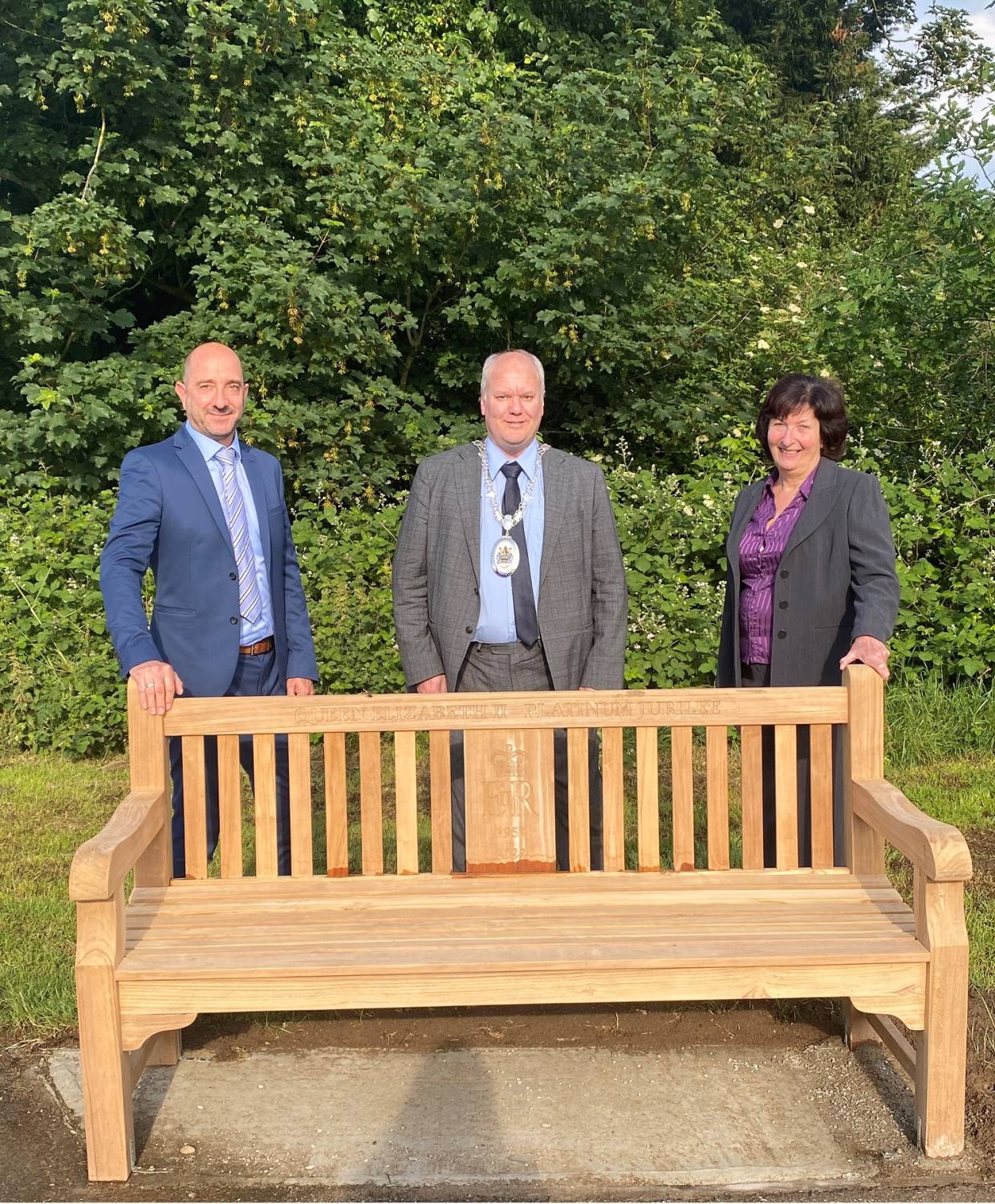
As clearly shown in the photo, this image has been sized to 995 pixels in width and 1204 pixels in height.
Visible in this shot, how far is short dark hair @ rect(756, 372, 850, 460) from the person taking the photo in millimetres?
3887

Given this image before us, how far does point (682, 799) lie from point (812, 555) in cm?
86

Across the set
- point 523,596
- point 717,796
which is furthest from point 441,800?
point 717,796

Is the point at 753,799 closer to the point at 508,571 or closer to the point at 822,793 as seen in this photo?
the point at 822,793

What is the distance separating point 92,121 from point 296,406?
2.66 meters

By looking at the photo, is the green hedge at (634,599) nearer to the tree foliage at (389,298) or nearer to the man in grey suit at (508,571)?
the tree foliage at (389,298)

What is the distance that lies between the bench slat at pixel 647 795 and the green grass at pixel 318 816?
1.22 meters

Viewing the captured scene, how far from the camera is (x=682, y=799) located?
362 centimetres

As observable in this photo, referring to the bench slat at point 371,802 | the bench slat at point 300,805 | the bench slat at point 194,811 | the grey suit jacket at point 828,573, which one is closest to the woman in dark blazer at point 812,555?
the grey suit jacket at point 828,573

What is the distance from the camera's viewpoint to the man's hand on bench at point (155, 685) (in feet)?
11.3

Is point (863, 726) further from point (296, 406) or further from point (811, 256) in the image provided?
point (811, 256)

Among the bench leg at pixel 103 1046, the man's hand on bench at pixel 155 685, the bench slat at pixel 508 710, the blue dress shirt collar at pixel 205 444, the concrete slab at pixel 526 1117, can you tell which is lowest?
the concrete slab at pixel 526 1117

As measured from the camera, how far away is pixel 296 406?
907 cm

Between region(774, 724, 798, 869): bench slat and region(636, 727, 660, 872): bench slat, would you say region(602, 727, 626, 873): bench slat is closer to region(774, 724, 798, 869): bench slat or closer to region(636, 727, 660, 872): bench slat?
region(636, 727, 660, 872): bench slat

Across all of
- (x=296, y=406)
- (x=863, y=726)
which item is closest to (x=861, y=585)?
(x=863, y=726)
